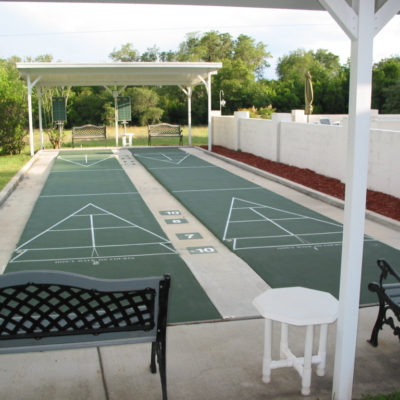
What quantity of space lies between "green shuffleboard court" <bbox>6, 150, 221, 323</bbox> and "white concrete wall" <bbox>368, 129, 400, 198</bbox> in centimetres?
508

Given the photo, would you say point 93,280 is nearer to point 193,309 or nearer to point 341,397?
point 341,397

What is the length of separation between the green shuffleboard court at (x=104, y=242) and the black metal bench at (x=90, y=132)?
1095cm

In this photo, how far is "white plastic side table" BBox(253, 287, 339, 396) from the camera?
3.31 m

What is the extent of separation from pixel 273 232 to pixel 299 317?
16.8ft

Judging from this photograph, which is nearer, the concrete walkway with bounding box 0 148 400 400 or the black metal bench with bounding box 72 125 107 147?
the concrete walkway with bounding box 0 148 400 400

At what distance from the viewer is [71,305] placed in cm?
320

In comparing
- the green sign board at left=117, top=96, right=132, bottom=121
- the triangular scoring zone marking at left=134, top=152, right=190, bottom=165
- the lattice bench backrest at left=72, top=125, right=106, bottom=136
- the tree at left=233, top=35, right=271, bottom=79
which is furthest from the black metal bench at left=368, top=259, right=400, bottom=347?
the tree at left=233, top=35, right=271, bottom=79

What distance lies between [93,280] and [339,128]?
10.8 meters

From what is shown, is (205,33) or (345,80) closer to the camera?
(345,80)

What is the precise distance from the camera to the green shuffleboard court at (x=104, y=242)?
5.81 m

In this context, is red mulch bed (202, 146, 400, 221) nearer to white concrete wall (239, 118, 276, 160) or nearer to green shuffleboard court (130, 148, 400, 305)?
white concrete wall (239, 118, 276, 160)

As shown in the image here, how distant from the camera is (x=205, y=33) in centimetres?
5547

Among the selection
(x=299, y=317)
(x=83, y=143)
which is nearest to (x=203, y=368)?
(x=299, y=317)

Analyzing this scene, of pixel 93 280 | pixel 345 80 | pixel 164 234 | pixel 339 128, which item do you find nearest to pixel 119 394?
pixel 93 280
